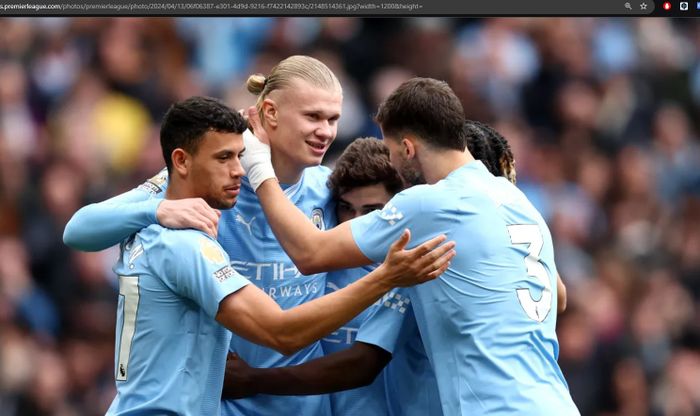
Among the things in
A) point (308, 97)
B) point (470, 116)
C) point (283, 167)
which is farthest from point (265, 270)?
point (470, 116)

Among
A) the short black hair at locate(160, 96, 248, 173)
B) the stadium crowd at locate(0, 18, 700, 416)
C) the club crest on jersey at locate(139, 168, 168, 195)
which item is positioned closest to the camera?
the short black hair at locate(160, 96, 248, 173)

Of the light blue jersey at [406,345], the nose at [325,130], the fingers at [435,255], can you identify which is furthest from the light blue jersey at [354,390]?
the fingers at [435,255]

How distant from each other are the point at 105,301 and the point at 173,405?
6.34 m

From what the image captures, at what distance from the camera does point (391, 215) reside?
5.04 m

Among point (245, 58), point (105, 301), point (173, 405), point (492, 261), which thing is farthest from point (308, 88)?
point (245, 58)

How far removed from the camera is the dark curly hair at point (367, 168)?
5.73 metres

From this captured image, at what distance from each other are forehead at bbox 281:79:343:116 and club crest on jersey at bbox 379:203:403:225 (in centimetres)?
90

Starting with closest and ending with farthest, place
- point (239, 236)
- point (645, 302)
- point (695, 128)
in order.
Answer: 1. point (239, 236)
2. point (645, 302)
3. point (695, 128)

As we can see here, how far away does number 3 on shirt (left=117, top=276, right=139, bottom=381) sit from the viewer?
480 centimetres

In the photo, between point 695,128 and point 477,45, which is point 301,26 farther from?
point 695,128

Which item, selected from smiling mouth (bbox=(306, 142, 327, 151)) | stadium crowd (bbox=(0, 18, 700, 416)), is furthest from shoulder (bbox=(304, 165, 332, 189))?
stadium crowd (bbox=(0, 18, 700, 416))

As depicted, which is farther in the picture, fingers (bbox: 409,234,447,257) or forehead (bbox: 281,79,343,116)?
forehead (bbox: 281,79,343,116)

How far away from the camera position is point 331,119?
585cm

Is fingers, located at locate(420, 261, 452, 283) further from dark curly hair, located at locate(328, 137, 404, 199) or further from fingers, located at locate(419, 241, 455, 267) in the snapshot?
dark curly hair, located at locate(328, 137, 404, 199)
